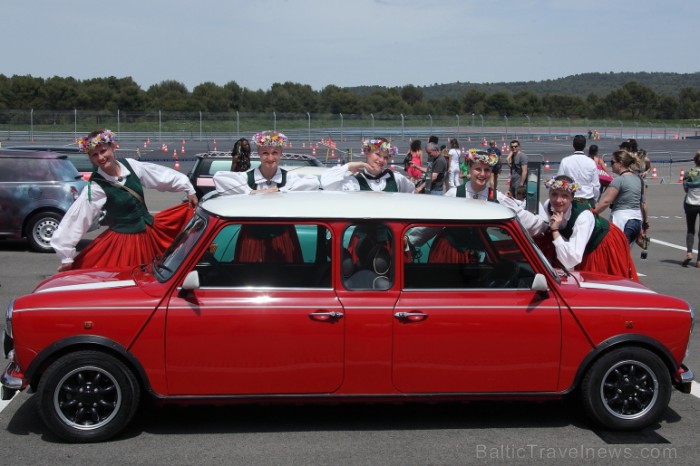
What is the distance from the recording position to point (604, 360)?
213 inches

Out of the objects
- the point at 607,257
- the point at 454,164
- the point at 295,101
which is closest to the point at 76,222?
the point at 607,257

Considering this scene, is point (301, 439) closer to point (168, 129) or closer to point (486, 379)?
point (486, 379)

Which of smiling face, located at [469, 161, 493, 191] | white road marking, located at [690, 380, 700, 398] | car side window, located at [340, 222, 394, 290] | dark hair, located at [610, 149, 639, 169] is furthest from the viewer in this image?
dark hair, located at [610, 149, 639, 169]

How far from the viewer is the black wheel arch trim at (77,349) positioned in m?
5.05

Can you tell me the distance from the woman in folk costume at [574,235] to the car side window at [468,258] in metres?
1.24

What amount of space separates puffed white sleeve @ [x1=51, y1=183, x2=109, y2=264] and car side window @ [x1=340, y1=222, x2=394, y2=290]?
2411 millimetres

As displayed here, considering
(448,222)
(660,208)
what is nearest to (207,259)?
(448,222)

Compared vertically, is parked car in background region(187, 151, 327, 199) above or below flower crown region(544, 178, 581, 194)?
Result: below

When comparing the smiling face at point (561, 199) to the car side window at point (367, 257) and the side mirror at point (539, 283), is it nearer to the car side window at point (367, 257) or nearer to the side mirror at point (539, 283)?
the side mirror at point (539, 283)

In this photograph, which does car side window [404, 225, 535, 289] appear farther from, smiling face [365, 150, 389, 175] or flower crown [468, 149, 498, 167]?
smiling face [365, 150, 389, 175]

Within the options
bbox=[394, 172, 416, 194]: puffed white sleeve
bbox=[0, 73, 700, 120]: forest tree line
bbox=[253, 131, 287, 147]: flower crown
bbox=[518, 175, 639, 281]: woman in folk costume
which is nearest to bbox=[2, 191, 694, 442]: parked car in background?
bbox=[518, 175, 639, 281]: woman in folk costume

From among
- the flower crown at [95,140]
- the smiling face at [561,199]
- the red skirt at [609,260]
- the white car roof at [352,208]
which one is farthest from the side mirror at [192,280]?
the red skirt at [609,260]

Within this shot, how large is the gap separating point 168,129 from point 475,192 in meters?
36.7

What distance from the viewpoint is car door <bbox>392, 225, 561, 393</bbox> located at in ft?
17.3
